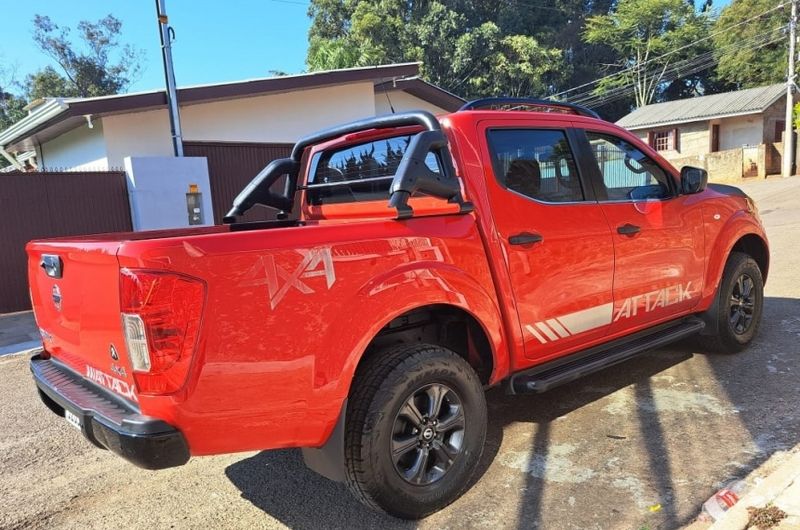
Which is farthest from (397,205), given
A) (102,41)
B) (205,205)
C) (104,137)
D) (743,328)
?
(102,41)

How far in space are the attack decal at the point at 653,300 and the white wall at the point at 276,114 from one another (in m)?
9.55

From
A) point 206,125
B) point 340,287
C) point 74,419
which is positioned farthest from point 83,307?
point 206,125

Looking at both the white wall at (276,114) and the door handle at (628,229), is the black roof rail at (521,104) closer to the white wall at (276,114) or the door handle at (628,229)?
the door handle at (628,229)

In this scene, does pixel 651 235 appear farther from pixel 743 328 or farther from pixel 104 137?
pixel 104 137

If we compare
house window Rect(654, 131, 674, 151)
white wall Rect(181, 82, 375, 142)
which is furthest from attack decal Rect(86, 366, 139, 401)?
house window Rect(654, 131, 674, 151)

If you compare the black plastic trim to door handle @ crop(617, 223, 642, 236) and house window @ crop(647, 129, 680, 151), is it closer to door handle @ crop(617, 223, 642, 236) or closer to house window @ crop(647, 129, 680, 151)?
door handle @ crop(617, 223, 642, 236)

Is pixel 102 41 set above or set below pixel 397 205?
above

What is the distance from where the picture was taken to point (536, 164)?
345 centimetres

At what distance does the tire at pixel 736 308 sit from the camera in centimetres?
461

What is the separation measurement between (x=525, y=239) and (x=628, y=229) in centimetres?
98

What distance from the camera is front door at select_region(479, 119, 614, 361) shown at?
124 inches

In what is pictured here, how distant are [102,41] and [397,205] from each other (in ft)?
128

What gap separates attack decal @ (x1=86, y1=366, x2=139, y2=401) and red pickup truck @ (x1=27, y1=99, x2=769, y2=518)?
0.01 meters

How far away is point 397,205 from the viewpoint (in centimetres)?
271
